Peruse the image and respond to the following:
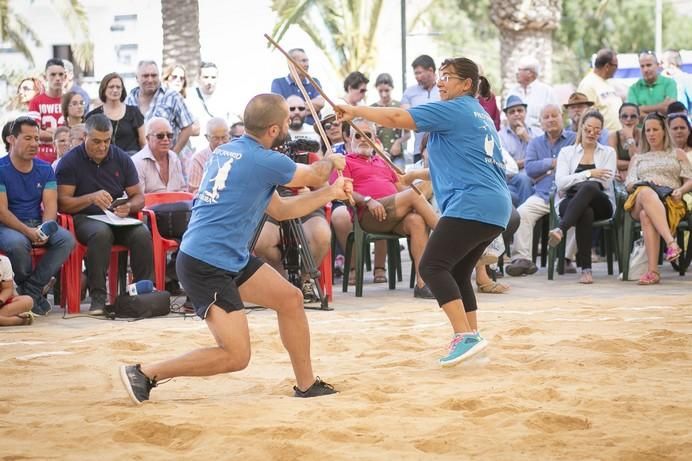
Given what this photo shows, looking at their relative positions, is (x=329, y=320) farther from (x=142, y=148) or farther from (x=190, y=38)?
(x=190, y=38)

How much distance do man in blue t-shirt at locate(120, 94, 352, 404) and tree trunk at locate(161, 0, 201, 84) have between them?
15441 millimetres

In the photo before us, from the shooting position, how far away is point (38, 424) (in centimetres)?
523

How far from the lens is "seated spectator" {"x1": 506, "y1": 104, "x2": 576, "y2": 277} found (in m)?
12.1

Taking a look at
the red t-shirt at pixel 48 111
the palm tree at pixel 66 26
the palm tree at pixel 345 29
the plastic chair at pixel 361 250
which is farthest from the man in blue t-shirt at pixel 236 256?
the palm tree at pixel 345 29

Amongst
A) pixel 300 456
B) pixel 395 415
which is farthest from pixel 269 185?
pixel 300 456

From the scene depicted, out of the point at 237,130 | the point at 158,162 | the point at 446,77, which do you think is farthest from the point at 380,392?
the point at 237,130

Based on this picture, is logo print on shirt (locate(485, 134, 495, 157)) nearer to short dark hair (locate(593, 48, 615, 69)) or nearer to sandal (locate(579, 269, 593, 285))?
sandal (locate(579, 269, 593, 285))

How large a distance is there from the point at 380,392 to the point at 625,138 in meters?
8.01

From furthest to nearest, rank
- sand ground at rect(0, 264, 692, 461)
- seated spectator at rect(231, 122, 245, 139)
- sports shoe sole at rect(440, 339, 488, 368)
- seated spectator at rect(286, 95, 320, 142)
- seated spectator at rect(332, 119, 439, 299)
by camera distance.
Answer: seated spectator at rect(231, 122, 245, 139) < seated spectator at rect(286, 95, 320, 142) < seated spectator at rect(332, 119, 439, 299) < sports shoe sole at rect(440, 339, 488, 368) < sand ground at rect(0, 264, 692, 461)

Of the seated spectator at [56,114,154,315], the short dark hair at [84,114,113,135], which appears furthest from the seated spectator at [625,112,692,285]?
the short dark hair at [84,114,113,135]

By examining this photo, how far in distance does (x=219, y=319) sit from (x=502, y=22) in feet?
63.8

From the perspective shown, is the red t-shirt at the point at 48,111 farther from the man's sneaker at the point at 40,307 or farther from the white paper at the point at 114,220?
the man's sneaker at the point at 40,307

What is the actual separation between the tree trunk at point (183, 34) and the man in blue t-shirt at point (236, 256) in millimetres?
15441

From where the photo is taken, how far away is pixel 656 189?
11508 millimetres
